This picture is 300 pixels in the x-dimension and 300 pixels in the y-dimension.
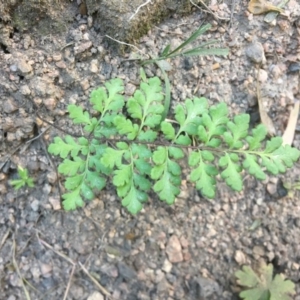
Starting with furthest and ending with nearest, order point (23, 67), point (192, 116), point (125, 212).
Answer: point (125, 212)
point (23, 67)
point (192, 116)

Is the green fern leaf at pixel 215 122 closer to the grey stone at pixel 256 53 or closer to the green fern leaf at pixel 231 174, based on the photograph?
the green fern leaf at pixel 231 174

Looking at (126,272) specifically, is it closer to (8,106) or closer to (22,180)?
(22,180)

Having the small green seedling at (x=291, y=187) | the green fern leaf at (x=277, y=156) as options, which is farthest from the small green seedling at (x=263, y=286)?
the green fern leaf at (x=277, y=156)

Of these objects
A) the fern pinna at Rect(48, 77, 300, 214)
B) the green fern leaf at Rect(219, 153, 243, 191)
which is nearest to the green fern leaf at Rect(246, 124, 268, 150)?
the fern pinna at Rect(48, 77, 300, 214)

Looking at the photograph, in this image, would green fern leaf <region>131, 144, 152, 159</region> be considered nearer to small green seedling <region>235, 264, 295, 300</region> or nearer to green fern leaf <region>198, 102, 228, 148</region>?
green fern leaf <region>198, 102, 228, 148</region>

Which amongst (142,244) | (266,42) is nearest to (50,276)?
(142,244)

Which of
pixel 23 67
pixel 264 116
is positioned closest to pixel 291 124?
pixel 264 116
